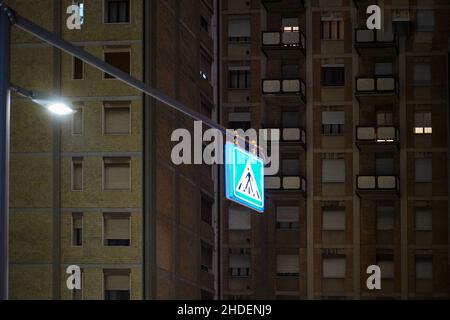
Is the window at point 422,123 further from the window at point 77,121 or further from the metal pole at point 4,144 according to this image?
the metal pole at point 4,144

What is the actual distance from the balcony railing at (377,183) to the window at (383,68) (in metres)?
5.67

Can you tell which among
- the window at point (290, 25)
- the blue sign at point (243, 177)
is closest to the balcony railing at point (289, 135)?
the window at point (290, 25)

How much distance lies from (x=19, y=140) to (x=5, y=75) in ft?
101

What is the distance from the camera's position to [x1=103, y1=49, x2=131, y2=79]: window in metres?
44.3

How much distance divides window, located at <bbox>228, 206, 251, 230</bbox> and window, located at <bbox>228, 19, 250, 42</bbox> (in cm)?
867

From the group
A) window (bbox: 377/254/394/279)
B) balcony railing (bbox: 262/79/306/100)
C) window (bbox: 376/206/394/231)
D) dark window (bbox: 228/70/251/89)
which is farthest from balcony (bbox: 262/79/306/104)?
window (bbox: 377/254/394/279)

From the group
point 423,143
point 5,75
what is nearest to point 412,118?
point 423,143

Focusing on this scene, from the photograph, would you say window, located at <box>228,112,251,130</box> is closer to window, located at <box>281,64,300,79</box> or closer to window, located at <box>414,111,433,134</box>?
window, located at <box>281,64,300,79</box>

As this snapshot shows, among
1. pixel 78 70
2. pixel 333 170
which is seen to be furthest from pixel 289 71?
pixel 78 70

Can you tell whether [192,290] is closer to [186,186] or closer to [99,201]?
[186,186]

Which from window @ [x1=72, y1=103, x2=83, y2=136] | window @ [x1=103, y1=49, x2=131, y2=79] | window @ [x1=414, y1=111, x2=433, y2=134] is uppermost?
window @ [x1=103, y1=49, x2=131, y2=79]

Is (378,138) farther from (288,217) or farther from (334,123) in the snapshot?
(288,217)

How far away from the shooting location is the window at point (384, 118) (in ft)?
201

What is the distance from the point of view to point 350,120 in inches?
2415
